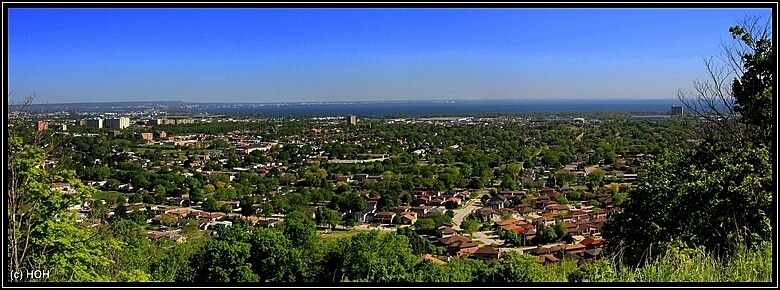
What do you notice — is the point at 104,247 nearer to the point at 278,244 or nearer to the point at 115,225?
the point at 278,244

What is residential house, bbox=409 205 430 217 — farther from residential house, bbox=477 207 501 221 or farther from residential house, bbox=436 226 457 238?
residential house, bbox=436 226 457 238

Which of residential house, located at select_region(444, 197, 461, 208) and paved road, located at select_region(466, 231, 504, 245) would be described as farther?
residential house, located at select_region(444, 197, 461, 208)

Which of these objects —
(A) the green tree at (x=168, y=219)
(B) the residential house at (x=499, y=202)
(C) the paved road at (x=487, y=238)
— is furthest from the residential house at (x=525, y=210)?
(A) the green tree at (x=168, y=219)

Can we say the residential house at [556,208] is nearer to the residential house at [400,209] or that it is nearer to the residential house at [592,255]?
the residential house at [400,209]

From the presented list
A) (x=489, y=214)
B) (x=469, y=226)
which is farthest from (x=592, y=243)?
(x=489, y=214)

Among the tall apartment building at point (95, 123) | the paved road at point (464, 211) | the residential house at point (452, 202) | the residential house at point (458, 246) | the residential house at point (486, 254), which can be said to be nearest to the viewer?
the residential house at point (486, 254)

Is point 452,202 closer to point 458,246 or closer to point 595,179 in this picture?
point 595,179

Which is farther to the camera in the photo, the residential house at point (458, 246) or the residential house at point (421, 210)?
the residential house at point (421, 210)

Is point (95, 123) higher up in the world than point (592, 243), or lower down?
higher up

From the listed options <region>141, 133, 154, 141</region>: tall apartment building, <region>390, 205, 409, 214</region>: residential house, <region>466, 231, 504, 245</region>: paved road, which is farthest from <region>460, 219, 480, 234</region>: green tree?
<region>141, 133, 154, 141</region>: tall apartment building
